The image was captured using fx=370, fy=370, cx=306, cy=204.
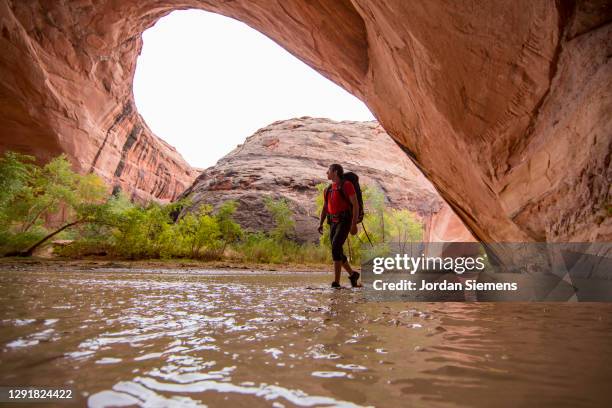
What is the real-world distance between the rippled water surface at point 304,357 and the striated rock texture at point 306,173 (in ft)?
54.0

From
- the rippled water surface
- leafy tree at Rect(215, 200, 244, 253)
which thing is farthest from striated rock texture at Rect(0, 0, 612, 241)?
leafy tree at Rect(215, 200, 244, 253)

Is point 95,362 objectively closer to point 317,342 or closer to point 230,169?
point 317,342

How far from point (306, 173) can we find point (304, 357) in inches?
838

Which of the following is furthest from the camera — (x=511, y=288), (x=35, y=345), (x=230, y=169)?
(x=230, y=169)

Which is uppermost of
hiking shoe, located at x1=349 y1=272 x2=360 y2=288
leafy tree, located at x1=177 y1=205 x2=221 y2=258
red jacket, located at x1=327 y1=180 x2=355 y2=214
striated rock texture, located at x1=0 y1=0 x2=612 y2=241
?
striated rock texture, located at x1=0 y1=0 x2=612 y2=241

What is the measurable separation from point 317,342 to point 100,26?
1750cm

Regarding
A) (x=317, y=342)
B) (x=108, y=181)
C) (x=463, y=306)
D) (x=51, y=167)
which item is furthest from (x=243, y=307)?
(x=108, y=181)

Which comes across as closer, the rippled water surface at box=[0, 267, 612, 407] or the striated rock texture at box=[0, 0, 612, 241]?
the rippled water surface at box=[0, 267, 612, 407]

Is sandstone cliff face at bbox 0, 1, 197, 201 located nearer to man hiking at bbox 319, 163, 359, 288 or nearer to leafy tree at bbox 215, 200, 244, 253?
leafy tree at bbox 215, 200, 244, 253

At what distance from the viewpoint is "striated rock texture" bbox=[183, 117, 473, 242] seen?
19.9 meters

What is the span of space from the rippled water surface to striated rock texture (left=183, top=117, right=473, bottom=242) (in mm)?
16469

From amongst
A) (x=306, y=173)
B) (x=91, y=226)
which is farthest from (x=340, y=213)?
(x=306, y=173)

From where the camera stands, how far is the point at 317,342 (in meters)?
1.62

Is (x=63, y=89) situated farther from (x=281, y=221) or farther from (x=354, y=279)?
(x=354, y=279)
